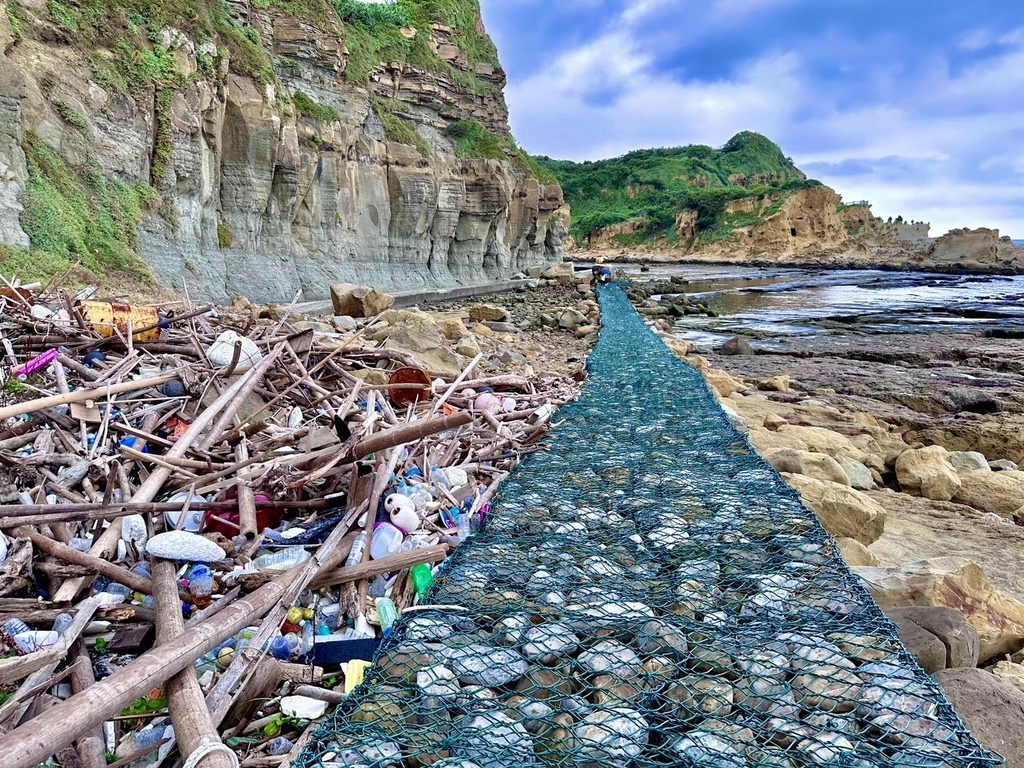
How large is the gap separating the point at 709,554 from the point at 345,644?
1.64 meters

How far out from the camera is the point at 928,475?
18.5 ft

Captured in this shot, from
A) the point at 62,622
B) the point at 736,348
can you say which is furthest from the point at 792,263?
the point at 62,622

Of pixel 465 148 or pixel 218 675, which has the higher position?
pixel 465 148

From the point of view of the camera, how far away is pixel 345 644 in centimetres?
210

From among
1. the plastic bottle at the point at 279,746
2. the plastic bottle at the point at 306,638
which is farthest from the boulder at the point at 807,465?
the plastic bottle at the point at 279,746

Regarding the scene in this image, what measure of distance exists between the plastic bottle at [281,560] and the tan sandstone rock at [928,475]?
5726mm

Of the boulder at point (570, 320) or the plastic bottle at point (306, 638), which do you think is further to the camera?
the boulder at point (570, 320)

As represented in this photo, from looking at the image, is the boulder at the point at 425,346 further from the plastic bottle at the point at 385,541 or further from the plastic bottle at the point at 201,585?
the plastic bottle at the point at 201,585

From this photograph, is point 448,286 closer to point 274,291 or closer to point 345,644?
point 274,291

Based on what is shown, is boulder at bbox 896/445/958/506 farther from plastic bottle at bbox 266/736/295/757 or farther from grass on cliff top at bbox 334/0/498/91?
grass on cliff top at bbox 334/0/498/91

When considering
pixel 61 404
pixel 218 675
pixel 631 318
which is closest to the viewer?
pixel 218 675

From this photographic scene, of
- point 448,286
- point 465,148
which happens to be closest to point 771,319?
point 448,286

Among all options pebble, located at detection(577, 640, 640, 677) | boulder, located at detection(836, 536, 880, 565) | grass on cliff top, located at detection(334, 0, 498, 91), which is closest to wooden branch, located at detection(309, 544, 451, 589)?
pebble, located at detection(577, 640, 640, 677)

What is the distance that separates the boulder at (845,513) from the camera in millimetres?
3775
